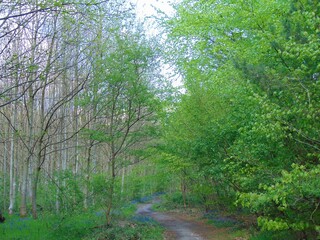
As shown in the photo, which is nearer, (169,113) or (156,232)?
(156,232)

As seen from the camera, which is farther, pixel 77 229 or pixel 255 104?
pixel 77 229

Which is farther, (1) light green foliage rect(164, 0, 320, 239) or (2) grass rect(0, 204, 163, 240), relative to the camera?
(2) grass rect(0, 204, 163, 240)

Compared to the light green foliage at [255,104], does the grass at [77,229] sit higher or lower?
lower

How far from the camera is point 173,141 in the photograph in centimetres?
1873

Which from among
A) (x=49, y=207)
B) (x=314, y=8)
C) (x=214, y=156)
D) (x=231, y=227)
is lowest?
(x=231, y=227)

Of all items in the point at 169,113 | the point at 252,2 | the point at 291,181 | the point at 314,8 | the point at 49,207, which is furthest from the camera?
the point at 169,113

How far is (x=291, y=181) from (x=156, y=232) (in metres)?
11.4

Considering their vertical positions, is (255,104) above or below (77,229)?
above

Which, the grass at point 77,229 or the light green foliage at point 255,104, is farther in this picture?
the grass at point 77,229

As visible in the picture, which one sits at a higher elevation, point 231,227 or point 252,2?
point 252,2

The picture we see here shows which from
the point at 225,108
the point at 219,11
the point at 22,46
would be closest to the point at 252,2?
the point at 219,11

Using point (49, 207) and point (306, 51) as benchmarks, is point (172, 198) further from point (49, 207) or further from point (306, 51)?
point (306, 51)

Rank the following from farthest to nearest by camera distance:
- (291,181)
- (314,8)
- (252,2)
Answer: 1. (252,2)
2. (314,8)
3. (291,181)

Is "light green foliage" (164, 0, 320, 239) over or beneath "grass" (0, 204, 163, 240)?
over
